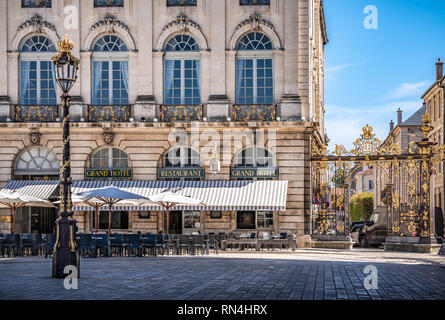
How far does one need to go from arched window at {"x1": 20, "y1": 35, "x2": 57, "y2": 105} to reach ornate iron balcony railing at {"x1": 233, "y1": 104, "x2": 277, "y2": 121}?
27.6 feet

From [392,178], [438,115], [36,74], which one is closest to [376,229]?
[392,178]

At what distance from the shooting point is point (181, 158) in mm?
34094

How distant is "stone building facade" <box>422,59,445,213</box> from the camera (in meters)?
62.2

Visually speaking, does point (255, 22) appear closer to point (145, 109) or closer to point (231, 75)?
point (231, 75)

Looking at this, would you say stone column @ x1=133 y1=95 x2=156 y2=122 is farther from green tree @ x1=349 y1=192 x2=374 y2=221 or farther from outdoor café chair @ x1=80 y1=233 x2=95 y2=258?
green tree @ x1=349 y1=192 x2=374 y2=221

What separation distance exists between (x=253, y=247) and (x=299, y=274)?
14.1 meters

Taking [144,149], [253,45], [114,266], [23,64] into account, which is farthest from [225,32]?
[114,266]

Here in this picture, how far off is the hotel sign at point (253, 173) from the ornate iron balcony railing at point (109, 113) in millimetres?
5417

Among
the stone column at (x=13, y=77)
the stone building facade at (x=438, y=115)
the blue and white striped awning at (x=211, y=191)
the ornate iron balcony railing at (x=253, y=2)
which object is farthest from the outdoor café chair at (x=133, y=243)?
the stone building facade at (x=438, y=115)

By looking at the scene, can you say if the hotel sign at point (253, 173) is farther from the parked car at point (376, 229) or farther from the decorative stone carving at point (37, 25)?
the decorative stone carving at point (37, 25)

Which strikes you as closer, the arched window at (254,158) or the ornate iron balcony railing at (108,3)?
the arched window at (254,158)

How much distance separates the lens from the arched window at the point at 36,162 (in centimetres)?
3434

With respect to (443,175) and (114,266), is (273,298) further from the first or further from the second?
(443,175)
